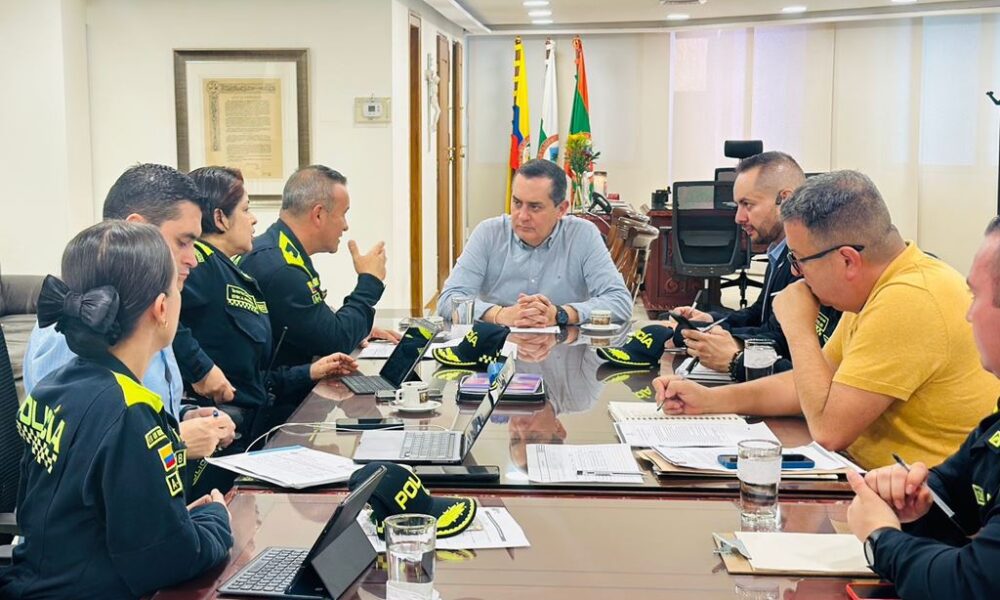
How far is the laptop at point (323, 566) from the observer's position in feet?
4.93

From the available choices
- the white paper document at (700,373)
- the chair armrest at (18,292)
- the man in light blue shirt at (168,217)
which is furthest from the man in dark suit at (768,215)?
the chair armrest at (18,292)

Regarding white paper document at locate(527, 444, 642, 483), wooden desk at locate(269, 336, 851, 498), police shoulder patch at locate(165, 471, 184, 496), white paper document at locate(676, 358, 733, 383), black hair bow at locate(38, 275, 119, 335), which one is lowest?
white paper document at locate(676, 358, 733, 383)

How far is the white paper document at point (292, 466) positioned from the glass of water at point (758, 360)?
1.16 meters

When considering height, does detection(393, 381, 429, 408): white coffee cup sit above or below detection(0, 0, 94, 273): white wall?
below

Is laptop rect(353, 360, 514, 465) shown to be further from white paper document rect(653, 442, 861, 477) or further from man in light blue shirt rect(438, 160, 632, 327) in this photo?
man in light blue shirt rect(438, 160, 632, 327)

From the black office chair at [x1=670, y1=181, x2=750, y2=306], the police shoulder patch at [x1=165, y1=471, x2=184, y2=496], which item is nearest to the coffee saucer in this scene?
the police shoulder patch at [x1=165, y1=471, x2=184, y2=496]

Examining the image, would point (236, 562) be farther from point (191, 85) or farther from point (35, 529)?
point (191, 85)

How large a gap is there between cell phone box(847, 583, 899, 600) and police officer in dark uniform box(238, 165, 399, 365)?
226cm

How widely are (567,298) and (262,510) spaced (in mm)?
2789

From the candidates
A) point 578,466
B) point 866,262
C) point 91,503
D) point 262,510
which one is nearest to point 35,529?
point 91,503

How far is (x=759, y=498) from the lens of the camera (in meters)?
1.82

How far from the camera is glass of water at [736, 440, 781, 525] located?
1.79 meters

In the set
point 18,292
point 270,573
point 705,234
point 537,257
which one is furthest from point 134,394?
point 705,234

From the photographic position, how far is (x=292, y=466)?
213 cm
